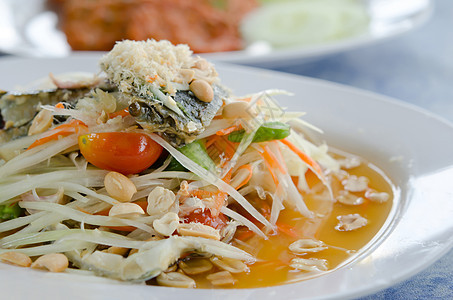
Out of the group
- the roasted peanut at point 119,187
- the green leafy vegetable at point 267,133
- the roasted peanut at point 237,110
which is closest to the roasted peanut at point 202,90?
the roasted peanut at point 237,110

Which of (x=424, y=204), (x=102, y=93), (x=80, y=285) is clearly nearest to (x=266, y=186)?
(x=424, y=204)

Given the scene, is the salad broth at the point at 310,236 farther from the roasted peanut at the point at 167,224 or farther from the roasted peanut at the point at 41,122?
the roasted peanut at the point at 41,122

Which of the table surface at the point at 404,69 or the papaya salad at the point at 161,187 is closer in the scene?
the papaya salad at the point at 161,187

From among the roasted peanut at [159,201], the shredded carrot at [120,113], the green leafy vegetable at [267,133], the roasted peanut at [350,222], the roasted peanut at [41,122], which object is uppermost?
the green leafy vegetable at [267,133]

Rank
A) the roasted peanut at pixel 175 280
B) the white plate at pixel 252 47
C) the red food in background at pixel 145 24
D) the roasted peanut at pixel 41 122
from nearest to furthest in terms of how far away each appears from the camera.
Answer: the roasted peanut at pixel 175 280 → the roasted peanut at pixel 41 122 → the white plate at pixel 252 47 → the red food in background at pixel 145 24

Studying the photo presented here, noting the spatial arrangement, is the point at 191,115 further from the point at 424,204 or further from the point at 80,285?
the point at 424,204

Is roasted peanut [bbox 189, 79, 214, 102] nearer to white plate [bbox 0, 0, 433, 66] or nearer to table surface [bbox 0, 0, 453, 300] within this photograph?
white plate [bbox 0, 0, 433, 66]

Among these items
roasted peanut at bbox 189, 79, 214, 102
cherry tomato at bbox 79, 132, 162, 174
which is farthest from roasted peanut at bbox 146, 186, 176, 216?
roasted peanut at bbox 189, 79, 214, 102
